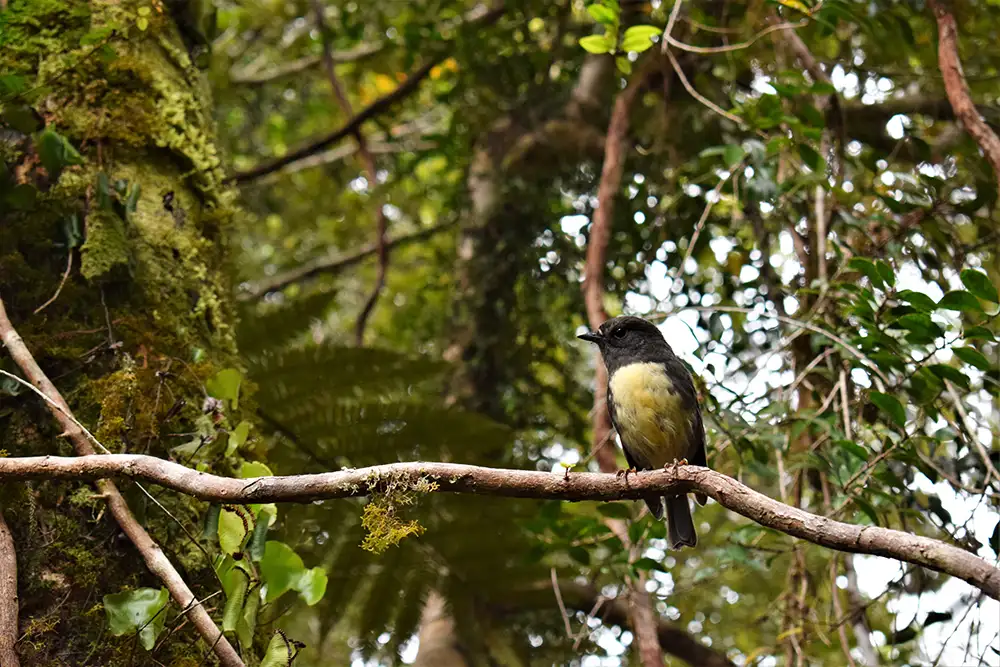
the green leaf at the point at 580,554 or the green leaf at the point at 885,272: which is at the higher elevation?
the green leaf at the point at 885,272

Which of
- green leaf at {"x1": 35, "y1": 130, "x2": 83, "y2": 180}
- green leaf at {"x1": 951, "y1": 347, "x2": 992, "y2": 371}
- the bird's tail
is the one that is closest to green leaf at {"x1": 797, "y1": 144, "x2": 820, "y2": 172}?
green leaf at {"x1": 951, "y1": 347, "x2": 992, "y2": 371}

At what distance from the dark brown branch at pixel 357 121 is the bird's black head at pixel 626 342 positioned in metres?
2.03

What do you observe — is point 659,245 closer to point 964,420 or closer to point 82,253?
Answer: point 964,420

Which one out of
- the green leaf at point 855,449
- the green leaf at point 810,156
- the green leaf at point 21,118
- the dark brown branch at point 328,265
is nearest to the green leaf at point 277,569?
the green leaf at point 21,118

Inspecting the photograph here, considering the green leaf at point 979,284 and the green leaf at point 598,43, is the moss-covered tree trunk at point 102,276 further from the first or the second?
the green leaf at point 979,284

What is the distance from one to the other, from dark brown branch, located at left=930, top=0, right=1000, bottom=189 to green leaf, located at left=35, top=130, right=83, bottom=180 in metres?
2.66

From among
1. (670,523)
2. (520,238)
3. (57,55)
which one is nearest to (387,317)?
(520,238)

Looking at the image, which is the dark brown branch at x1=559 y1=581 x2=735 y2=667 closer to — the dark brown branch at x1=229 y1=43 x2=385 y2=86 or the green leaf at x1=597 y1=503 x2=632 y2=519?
the green leaf at x1=597 y1=503 x2=632 y2=519

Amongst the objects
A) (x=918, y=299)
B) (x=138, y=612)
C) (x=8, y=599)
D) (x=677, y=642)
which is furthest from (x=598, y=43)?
(x=677, y=642)

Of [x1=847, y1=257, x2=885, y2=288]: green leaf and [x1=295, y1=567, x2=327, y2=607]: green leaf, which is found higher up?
[x1=847, y1=257, x2=885, y2=288]: green leaf

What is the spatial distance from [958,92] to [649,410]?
1.50 meters

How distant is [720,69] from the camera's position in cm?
504

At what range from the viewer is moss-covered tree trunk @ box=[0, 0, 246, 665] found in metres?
2.08

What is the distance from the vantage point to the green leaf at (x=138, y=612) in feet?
6.34
